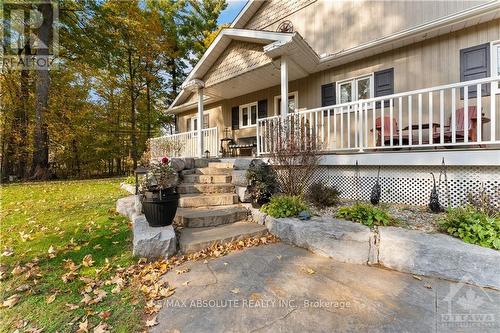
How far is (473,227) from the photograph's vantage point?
2848mm

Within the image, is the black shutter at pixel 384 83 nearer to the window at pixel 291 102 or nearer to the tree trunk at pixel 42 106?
the window at pixel 291 102

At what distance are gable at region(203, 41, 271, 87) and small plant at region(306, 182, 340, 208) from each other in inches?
137

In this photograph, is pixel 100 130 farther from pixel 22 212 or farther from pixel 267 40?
pixel 267 40

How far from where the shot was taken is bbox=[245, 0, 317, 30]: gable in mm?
8438

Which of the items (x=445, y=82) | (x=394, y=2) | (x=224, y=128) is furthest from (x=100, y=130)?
(x=445, y=82)

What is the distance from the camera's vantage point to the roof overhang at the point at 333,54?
5.11m

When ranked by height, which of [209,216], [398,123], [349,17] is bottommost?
[209,216]

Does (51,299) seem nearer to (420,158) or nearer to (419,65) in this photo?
(420,158)

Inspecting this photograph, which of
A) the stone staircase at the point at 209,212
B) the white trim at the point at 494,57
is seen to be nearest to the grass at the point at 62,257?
the stone staircase at the point at 209,212

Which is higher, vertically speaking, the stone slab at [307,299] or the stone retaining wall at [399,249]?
the stone retaining wall at [399,249]

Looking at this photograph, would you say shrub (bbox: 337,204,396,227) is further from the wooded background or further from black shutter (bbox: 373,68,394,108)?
the wooded background

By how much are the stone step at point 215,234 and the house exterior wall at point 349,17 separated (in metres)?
6.25

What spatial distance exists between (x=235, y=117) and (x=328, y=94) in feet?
13.9

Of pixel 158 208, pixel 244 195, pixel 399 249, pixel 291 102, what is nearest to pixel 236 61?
pixel 291 102
